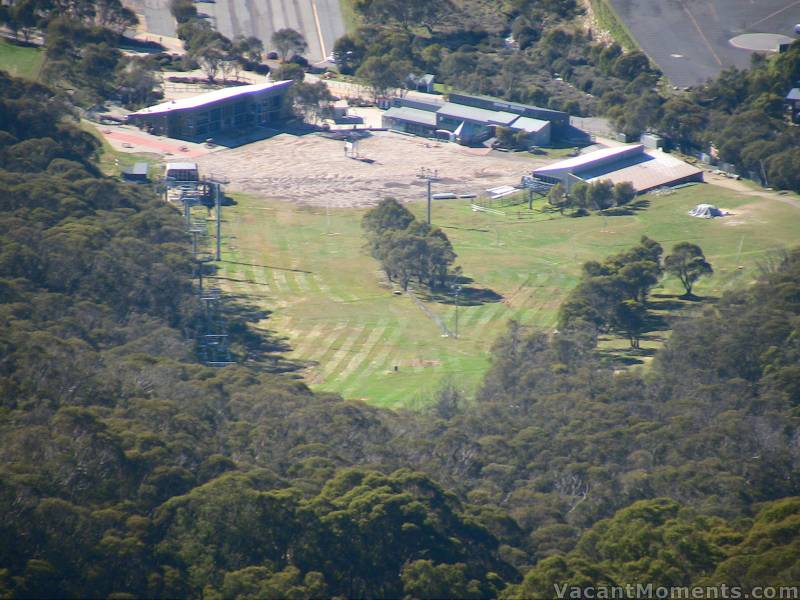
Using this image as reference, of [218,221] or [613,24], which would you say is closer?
[218,221]

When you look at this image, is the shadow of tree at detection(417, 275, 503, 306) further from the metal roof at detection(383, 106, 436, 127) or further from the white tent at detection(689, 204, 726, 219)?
the metal roof at detection(383, 106, 436, 127)

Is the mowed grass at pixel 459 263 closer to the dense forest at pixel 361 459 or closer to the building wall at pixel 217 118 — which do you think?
the dense forest at pixel 361 459

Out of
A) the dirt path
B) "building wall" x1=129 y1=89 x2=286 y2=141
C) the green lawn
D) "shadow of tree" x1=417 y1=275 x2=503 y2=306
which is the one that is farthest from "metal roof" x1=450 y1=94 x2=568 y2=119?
"shadow of tree" x1=417 y1=275 x2=503 y2=306

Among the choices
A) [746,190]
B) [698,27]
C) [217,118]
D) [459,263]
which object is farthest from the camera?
[698,27]

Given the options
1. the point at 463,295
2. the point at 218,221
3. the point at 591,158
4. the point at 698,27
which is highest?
the point at 698,27

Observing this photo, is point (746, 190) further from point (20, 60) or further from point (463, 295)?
point (20, 60)

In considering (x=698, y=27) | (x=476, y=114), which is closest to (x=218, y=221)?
(x=476, y=114)
